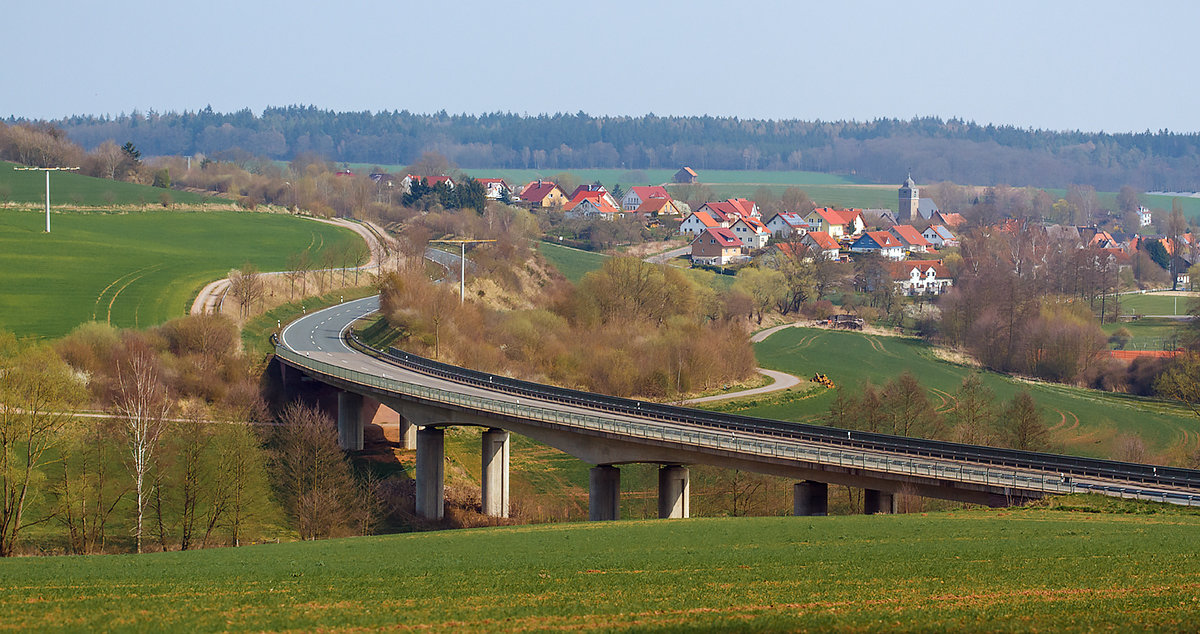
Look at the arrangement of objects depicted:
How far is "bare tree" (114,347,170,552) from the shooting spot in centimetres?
4794

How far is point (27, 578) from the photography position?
27.5m

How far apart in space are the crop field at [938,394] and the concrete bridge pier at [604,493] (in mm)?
25358

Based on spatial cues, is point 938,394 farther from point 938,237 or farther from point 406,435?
point 938,237

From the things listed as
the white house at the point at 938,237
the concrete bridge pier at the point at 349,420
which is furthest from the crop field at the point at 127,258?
the white house at the point at 938,237

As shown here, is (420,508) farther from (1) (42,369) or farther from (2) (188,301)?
(2) (188,301)

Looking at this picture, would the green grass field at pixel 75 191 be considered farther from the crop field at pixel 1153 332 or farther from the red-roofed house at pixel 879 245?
the crop field at pixel 1153 332

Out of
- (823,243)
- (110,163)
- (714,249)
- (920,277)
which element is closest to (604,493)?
(714,249)

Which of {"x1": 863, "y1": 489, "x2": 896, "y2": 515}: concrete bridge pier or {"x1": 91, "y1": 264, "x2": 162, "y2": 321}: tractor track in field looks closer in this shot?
{"x1": 863, "y1": 489, "x2": 896, "y2": 515}: concrete bridge pier

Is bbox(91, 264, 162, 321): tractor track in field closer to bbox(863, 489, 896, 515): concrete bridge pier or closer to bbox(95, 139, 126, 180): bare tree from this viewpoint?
bbox(863, 489, 896, 515): concrete bridge pier

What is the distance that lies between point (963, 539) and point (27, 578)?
2320cm

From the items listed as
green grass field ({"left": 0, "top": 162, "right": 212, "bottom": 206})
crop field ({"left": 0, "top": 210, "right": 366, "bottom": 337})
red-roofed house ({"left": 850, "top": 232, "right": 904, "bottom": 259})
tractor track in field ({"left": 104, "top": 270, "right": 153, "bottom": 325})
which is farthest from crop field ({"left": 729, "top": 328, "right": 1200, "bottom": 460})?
green grass field ({"left": 0, "top": 162, "right": 212, "bottom": 206})

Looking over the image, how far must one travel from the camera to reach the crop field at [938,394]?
72875mm

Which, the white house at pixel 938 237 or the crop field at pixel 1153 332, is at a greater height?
the white house at pixel 938 237

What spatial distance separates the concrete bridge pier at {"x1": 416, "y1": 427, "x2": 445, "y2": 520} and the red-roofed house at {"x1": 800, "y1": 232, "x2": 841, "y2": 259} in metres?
101
